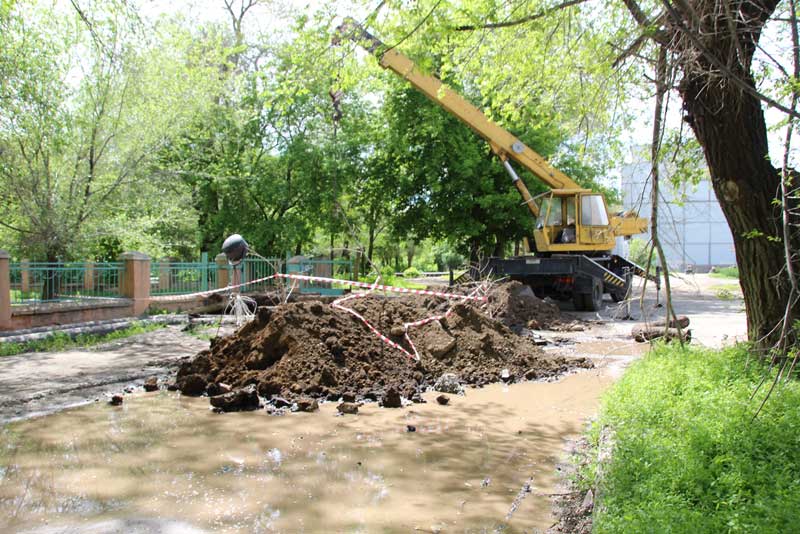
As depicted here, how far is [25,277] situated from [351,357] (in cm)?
892

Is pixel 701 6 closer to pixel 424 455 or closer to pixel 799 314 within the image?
pixel 799 314

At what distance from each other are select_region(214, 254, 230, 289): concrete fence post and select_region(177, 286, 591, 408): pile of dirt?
407 inches

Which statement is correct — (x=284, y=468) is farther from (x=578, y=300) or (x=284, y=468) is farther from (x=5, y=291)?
(x=578, y=300)

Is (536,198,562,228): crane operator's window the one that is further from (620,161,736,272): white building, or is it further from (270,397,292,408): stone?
(270,397,292,408): stone

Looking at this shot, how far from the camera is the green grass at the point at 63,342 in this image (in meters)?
11.4

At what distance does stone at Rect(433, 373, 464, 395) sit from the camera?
8.32 metres

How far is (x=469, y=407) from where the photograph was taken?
7582mm

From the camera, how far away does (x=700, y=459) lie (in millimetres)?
4043

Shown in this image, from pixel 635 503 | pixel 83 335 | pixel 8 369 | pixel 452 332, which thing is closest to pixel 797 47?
pixel 635 503

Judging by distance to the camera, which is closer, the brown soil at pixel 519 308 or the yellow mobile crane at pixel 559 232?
the brown soil at pixel 519 308

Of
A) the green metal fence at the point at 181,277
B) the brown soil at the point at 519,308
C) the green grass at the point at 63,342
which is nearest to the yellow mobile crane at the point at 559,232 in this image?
the brown soil at the point at 519,308

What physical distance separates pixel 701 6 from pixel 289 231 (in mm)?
21028

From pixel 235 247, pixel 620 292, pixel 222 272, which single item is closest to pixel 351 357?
pixel 235 247

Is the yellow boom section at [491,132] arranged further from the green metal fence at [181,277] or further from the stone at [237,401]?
the stone at [237,401]
